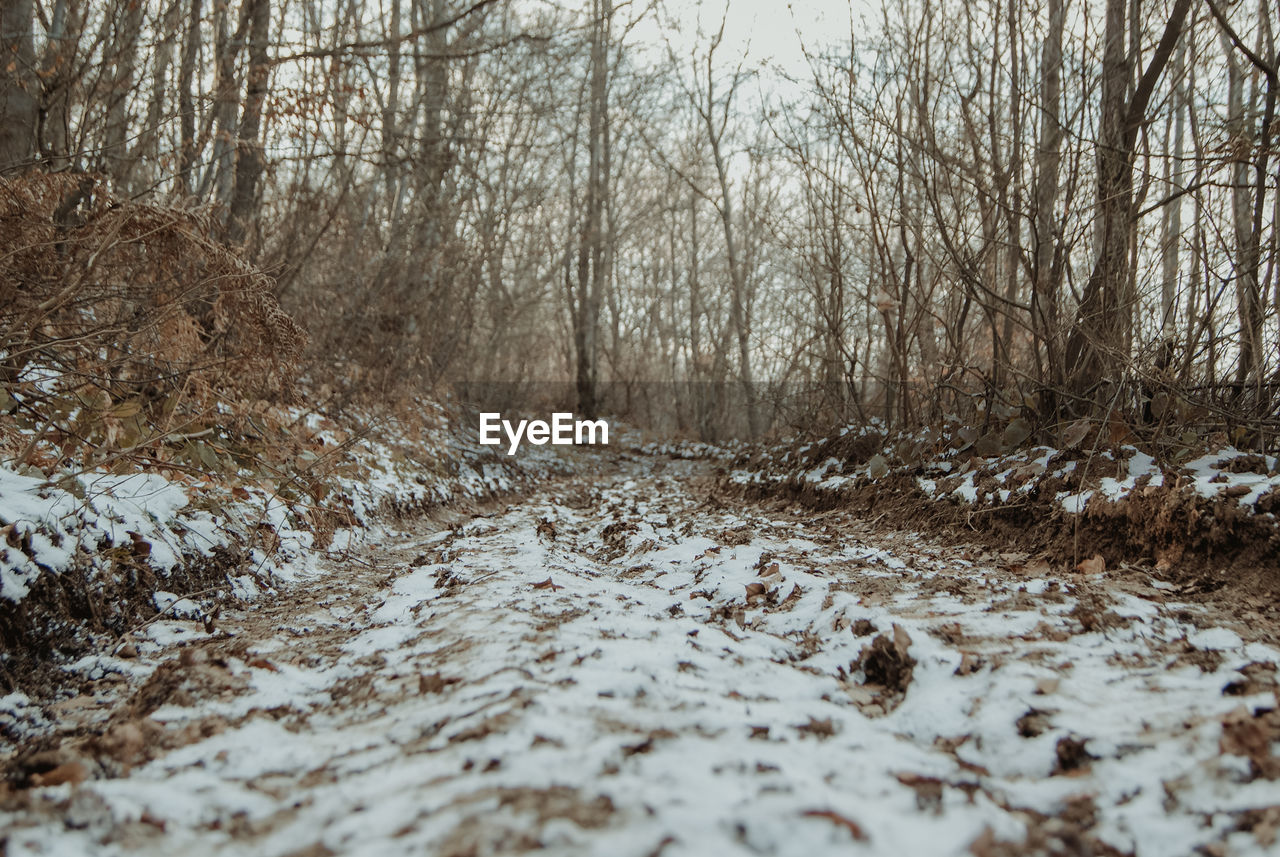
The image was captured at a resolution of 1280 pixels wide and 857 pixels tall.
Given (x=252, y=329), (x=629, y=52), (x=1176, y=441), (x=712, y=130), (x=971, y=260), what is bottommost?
(x=1176, y=441)

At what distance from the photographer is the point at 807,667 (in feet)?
8.48

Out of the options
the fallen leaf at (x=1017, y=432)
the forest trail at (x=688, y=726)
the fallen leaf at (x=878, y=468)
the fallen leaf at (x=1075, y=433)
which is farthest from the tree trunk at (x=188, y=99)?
the fallen leaf at (x=1075, y=433)

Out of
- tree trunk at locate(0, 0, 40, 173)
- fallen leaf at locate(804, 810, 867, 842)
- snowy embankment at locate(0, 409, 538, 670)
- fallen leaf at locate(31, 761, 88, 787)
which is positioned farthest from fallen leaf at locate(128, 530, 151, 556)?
fallen leaf at locate(804, 810, 867, 842)

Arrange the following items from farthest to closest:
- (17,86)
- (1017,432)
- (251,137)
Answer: (251,137) < (1017,432) < (17,86)

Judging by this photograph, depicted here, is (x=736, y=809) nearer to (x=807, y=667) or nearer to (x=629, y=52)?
(x=807, y=667)

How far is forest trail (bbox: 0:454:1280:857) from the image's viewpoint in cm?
140

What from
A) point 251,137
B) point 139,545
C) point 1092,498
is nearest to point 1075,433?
point 1092,498

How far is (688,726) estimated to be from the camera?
1.83 m

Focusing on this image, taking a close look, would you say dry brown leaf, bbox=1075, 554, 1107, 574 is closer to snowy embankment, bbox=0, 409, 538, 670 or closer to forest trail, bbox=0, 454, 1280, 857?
forest trail, bbox=0, 454, 1280, 857

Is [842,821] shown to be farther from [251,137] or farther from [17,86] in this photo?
[251,137]

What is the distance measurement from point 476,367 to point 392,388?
5767mm

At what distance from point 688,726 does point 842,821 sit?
541mm

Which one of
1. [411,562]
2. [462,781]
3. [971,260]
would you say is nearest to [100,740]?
[462,781]

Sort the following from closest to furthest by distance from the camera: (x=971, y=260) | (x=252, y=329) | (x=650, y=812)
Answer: (x=650, y=812), (x=252, y=329), (x=971, y=260)
